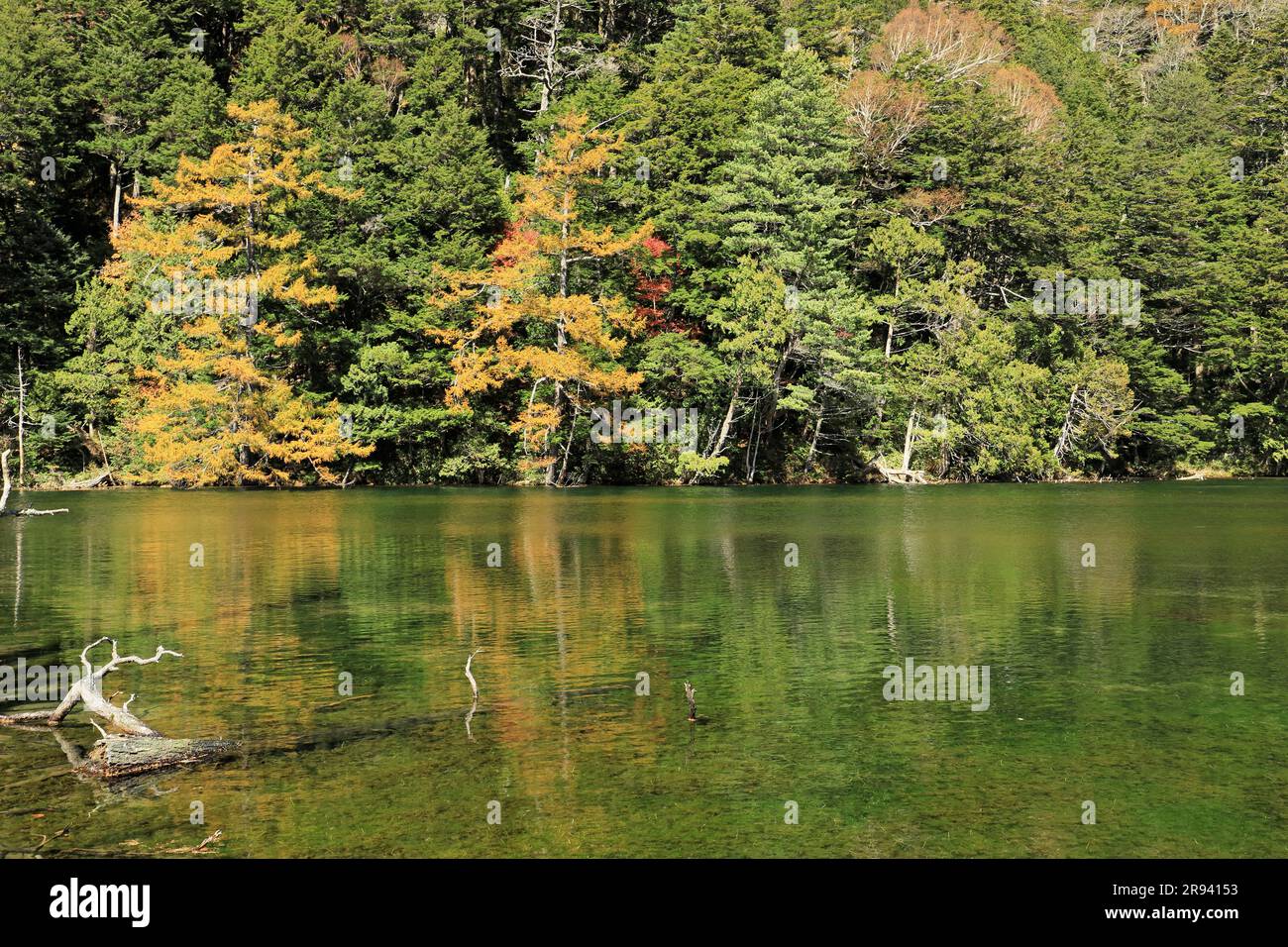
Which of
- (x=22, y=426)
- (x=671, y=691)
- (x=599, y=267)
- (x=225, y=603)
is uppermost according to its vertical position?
(x=599, y=267)

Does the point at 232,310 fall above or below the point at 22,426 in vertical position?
above

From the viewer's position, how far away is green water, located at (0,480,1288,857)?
34.0 ft

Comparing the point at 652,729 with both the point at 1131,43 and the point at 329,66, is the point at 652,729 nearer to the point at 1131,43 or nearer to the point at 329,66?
the point at 329,66

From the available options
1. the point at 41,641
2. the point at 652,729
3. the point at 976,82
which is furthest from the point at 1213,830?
the point at 976,82

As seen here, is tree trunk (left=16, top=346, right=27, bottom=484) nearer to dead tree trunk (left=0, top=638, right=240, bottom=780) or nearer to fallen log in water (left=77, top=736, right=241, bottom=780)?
dead tree trunk (left=0, top=638, right=240, bottom=780)

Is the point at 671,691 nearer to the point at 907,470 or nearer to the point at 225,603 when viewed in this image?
the point at 225,603

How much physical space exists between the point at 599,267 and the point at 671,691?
134 ft

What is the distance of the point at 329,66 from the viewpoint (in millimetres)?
57906

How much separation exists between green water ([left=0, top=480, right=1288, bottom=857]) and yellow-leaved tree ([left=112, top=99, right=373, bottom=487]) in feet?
58.2

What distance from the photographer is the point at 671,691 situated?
15.0m

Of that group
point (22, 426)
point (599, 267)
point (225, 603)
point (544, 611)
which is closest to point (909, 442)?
point (599, 267)

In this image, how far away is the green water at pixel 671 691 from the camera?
10352 millimetres
